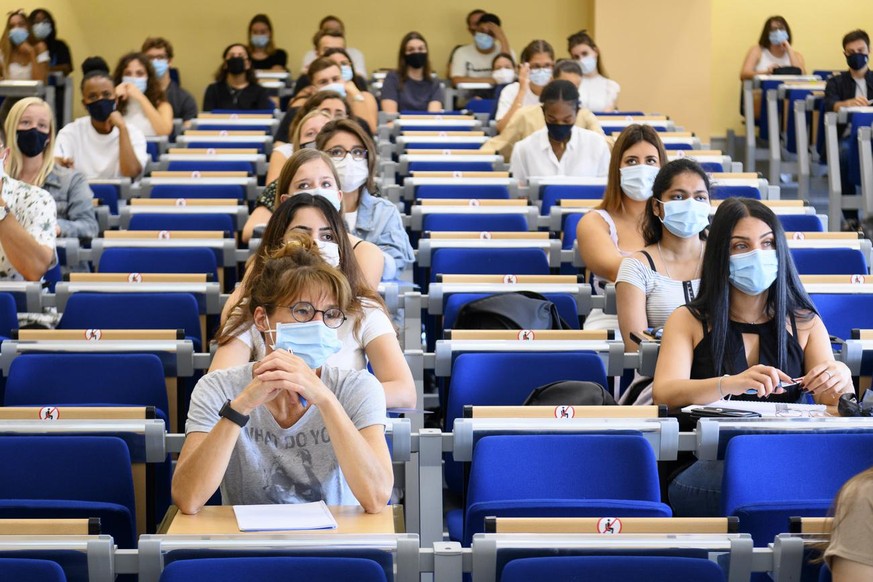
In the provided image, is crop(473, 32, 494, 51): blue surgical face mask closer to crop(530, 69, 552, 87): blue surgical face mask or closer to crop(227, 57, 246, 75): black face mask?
crop(227, 57, 246, 75): black face mask

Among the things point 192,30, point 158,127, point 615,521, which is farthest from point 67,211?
point 192,30

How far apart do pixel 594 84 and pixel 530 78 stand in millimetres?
1187

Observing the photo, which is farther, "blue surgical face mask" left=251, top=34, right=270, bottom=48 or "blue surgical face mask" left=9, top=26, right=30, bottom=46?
"blue surgical face mask" left=251, top=34, right=270, bottom=48

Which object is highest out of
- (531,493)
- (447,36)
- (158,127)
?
(447,36)

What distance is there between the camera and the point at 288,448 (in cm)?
285

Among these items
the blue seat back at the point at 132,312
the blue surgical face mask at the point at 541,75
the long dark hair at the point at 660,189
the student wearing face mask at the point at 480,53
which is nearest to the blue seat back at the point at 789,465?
the long dark hair at the point at 660,189

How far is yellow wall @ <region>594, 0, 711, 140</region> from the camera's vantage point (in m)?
10.4

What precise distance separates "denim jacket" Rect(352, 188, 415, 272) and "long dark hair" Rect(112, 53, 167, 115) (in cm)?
374

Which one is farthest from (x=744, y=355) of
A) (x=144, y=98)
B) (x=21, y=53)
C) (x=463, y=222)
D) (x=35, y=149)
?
(x=21, y=53)

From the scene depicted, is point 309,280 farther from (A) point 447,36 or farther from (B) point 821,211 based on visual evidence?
(A) point 447,36

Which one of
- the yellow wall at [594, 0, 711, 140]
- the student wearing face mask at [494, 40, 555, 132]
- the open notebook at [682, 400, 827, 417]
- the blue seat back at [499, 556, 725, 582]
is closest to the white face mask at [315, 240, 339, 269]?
the open notebook at [682, 400, 827, 417]

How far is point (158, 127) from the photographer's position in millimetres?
8328

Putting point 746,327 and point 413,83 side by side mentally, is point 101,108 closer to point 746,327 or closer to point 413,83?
point 413,83

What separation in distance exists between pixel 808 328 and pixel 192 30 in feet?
29.4
